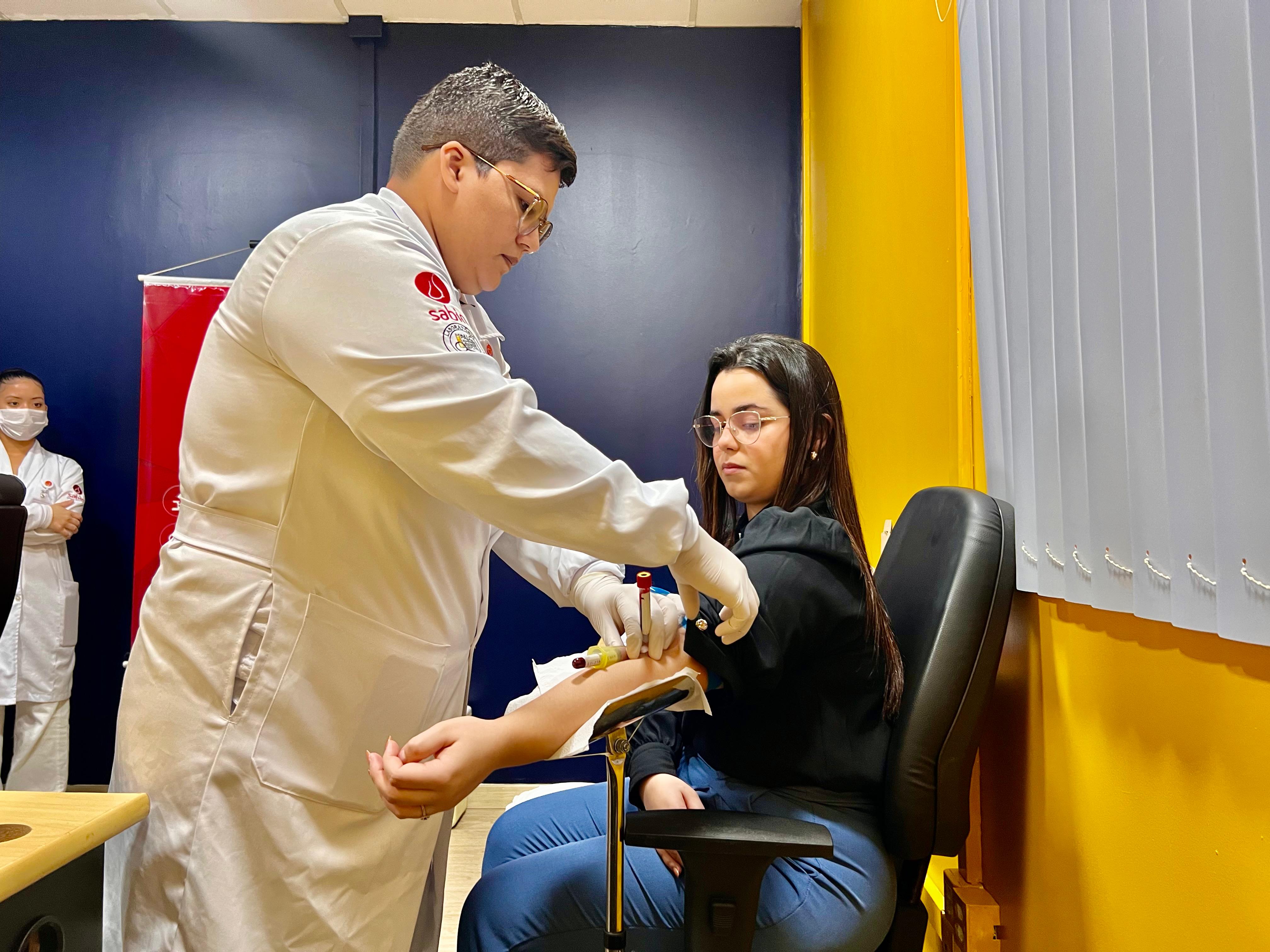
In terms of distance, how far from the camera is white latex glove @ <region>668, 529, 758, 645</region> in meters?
0.98

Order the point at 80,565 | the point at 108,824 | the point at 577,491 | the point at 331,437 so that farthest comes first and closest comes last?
1. the point at 80,565
2. the point at 331,437
3. the point at 577,491
4. the point at 108,824

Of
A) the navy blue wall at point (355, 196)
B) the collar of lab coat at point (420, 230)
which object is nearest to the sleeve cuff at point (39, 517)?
the navy blue wall at point (355, 196)

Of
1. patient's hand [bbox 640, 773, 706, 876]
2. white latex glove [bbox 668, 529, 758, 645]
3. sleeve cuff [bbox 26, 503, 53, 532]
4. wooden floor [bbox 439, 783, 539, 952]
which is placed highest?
sleeve cuff [bbox 26, 503, 53, 532]

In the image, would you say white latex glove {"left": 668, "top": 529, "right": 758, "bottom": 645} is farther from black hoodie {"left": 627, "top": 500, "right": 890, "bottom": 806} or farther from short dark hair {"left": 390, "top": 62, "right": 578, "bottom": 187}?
short dark hair {"left": 390, "top": 62, "right": 578, "bottom": 187}

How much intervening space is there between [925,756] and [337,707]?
2.49 ft

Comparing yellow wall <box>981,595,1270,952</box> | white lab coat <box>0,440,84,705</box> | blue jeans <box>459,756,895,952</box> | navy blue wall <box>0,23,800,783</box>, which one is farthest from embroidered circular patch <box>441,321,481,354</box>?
white lab coat <box>0,440,84,705</box>

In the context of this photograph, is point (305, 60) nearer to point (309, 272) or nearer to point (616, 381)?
point (616, 381)

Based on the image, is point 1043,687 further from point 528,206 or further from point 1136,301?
point 528,206

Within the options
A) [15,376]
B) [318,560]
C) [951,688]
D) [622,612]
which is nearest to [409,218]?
[318,560]

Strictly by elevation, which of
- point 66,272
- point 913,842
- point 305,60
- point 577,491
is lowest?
point 913,842

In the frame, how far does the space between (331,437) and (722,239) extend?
2.85 metres

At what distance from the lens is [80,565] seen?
3.60m

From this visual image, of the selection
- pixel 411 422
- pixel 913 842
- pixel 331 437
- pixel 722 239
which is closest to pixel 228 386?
pixel 331 437

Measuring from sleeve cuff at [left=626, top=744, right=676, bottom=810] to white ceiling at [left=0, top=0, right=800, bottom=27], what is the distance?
3.25 m
